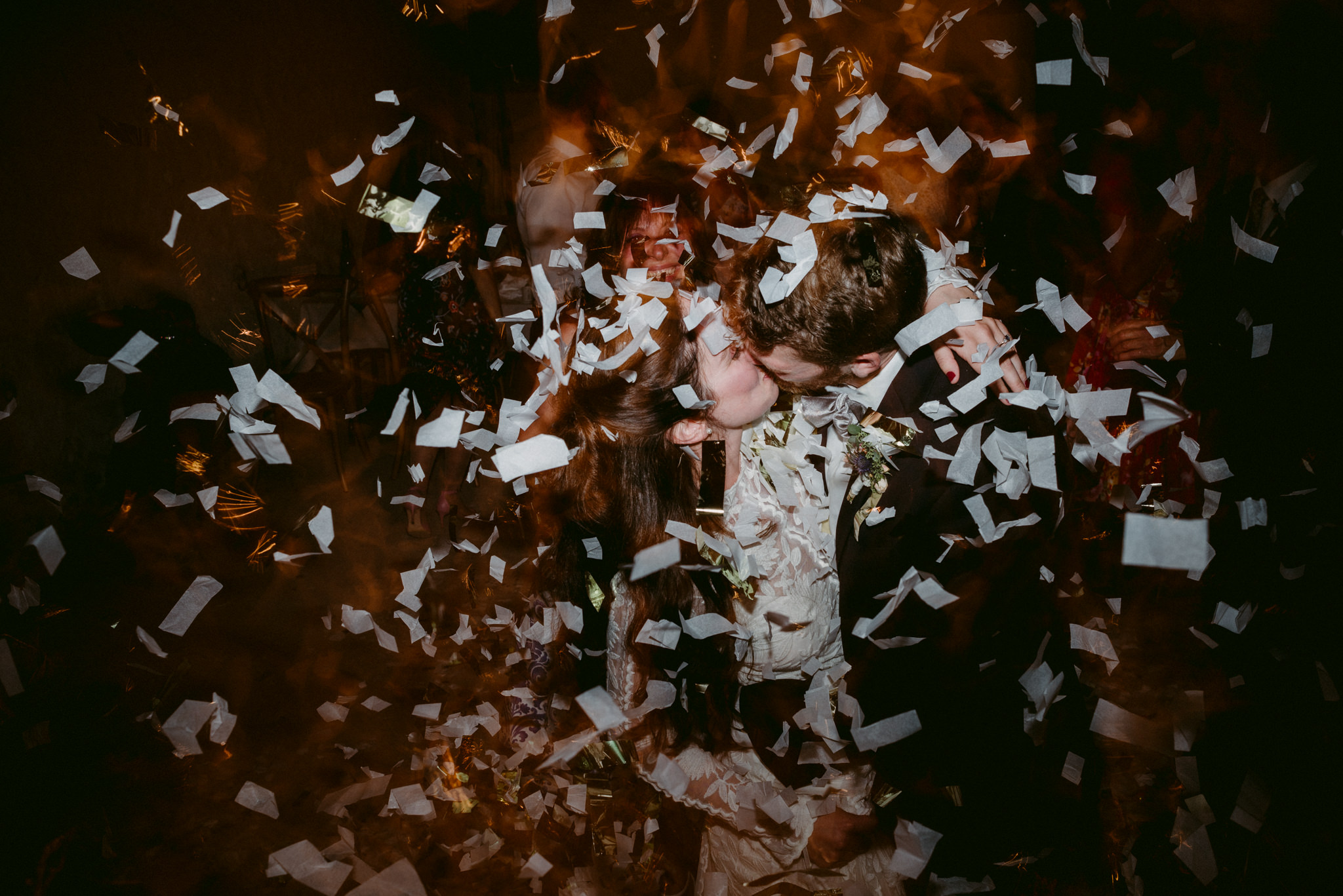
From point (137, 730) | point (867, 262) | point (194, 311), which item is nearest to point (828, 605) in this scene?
point (867, 262)

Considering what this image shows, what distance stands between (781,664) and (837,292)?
77 cm

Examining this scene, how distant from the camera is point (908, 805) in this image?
127 cm

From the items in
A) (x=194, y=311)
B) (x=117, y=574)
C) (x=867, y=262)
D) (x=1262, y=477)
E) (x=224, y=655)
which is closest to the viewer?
(x=867, y=262)

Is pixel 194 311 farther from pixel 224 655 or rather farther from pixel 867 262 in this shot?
pixel 867 262

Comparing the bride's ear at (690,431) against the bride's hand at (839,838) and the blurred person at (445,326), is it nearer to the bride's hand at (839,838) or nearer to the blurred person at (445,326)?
the bride's hand at (839,838)

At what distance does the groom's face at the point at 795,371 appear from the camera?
3.80 feet

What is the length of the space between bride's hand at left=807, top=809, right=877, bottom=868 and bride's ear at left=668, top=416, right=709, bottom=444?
2.75 feet

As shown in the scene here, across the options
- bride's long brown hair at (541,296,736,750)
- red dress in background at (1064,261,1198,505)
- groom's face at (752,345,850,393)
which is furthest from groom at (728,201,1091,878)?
red dress in background at (1064,261,1198,505)

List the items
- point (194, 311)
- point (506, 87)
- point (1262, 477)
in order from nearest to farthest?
point (1262, 477), point (194, 311), point (506, 87)

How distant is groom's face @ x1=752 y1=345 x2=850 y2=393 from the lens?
1157mm

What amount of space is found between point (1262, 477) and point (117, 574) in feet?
12.0

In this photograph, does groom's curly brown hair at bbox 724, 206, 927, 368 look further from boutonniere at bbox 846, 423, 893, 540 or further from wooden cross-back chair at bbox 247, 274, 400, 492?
wooden cross-back chair at bbox 247, 274, 400, 492

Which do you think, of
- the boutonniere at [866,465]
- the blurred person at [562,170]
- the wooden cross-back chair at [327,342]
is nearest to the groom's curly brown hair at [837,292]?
the boutonniere at [866,465]

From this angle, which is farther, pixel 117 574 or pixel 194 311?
pixel 194 311
